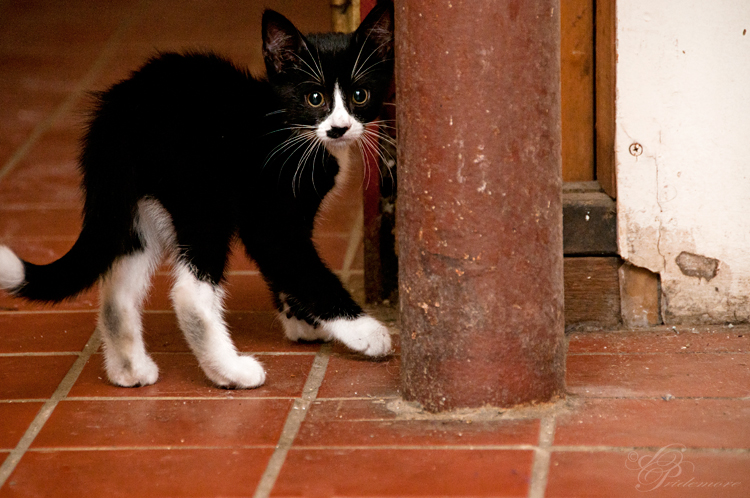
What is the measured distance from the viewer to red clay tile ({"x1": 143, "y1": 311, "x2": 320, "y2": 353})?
2.94m

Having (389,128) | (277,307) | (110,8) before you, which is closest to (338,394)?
(277,307)

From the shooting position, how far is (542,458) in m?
2.07

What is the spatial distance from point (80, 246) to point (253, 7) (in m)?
4.94

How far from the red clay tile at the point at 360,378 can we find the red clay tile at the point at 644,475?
606 millimetres

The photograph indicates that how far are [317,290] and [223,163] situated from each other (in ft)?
1.59

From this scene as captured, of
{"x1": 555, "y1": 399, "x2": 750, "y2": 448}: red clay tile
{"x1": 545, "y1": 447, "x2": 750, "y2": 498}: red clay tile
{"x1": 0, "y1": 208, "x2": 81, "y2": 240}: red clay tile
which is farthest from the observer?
{"x1": 0, "y1": 208, "x2": 81, "y2": 240}: red clay tile

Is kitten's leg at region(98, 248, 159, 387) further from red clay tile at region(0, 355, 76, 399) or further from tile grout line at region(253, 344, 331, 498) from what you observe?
tile grout line at region(253, 344, 331, 498)

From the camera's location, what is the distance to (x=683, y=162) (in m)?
2.80

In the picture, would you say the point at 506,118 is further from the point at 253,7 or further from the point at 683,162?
the point at 253,7

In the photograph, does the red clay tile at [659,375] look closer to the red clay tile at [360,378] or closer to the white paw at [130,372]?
the red clay tile at [360,378]

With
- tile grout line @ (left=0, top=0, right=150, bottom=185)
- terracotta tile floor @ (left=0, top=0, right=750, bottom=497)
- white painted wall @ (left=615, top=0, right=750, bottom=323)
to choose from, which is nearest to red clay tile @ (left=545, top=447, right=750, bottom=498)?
terracotta tile floor @ (left=0, top=0, right=750, bottom=497)

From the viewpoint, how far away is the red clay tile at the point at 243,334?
2.94 m

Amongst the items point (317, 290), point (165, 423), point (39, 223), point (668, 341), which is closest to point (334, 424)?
point (165, 423)

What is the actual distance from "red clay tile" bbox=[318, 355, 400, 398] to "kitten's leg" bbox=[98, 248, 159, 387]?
527 mm
